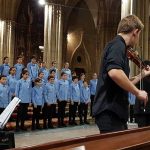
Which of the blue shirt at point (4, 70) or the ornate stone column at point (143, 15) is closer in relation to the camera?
Answer: the blue shirt at point (4, 70)

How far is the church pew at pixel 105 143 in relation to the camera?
5.80 ft

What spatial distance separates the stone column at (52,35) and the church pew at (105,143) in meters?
15.8

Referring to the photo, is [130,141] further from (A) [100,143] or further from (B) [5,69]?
(B) [5,69]

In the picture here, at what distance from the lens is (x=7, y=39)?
2170 cm

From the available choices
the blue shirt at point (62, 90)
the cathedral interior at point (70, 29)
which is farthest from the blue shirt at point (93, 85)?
the cathedral interior at point (70, 29)

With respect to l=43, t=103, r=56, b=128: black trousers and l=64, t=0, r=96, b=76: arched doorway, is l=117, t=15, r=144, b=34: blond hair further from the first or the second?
l=64, t=0, r=96, b=76: arched doorway

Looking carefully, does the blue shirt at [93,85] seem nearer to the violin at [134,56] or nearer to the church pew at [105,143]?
the violin at [134,56]

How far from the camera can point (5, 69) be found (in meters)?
11.8

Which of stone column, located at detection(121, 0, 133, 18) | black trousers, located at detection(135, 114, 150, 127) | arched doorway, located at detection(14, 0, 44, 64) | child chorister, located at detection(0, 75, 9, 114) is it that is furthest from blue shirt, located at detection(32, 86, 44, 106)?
arched doorway, located at detection(14, 0, 44, 64)

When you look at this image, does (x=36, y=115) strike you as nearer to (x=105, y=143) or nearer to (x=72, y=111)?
(x=72, y=111)

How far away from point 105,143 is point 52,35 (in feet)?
53.3

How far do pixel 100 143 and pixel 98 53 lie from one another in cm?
2143

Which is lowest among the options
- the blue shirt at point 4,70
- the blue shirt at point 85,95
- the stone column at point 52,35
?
the blue shirt at point 85,95

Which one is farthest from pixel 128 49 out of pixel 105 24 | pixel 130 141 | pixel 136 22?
pixel 105 24
